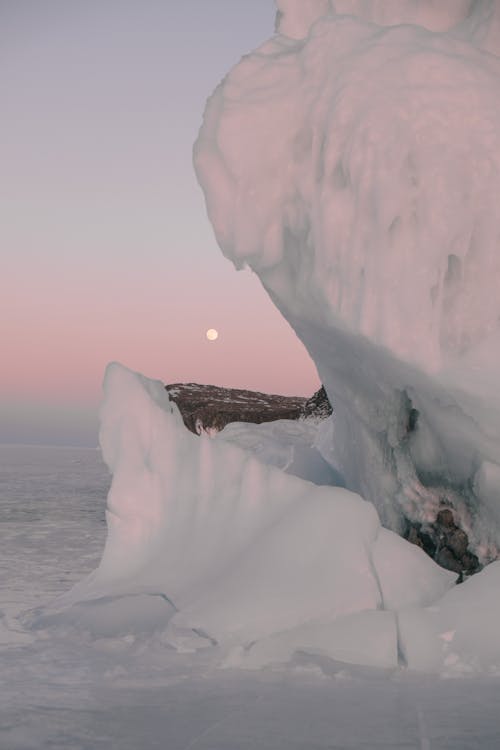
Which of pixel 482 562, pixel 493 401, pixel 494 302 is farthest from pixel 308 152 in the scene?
pixel 482 562

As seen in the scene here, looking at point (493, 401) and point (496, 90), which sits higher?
point (496, 90)

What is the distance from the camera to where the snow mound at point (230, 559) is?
14.3 ft

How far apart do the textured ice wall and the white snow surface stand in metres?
0.94

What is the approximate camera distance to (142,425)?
5.70 metres

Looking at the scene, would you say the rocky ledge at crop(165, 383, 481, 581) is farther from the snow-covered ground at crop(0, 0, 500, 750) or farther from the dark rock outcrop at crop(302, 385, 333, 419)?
the snow-covered ground at crop(0, 0, 500, 750)

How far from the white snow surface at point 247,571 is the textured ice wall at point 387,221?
37.1 inches

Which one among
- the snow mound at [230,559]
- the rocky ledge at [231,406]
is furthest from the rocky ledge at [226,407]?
the snow mound at [230,559]

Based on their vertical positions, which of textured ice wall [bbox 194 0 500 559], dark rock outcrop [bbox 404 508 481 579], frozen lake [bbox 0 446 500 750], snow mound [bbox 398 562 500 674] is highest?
textured ice wall [bbox 194 0 500 559]

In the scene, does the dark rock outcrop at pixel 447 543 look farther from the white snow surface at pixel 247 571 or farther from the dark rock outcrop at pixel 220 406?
the dark rock outcrop at pixel 220 406

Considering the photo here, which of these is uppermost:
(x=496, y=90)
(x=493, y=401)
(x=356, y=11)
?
(x=356, y=11)

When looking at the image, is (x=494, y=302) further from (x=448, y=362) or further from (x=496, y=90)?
(x=496, y=90)

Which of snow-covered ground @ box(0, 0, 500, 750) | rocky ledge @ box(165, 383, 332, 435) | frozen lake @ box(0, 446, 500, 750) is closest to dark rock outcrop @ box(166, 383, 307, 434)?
rocky ledge @ box(165, 383, 332, 435)

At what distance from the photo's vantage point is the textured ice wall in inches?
196

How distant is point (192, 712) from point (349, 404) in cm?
332
